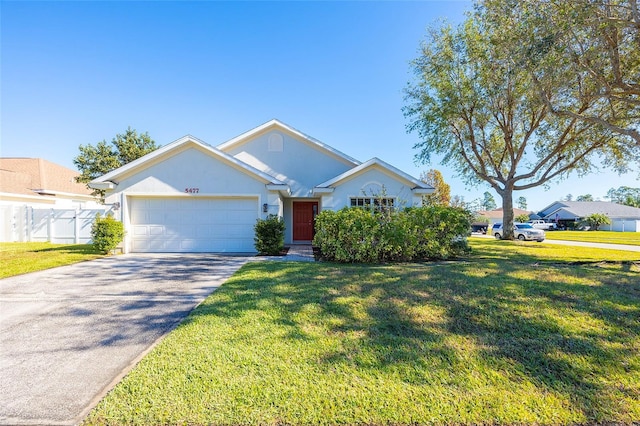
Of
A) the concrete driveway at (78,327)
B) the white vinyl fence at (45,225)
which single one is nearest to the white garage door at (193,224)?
the concrete driveway at (78,327)

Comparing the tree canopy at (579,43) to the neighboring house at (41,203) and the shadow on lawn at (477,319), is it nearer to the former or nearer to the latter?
the shadow on lawn at (477,319)

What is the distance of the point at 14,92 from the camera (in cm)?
1087

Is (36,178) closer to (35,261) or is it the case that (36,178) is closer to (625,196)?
(35,261)

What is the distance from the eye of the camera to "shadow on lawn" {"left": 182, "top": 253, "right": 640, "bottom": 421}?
2.92 meters

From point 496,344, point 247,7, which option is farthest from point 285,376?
point 247,7

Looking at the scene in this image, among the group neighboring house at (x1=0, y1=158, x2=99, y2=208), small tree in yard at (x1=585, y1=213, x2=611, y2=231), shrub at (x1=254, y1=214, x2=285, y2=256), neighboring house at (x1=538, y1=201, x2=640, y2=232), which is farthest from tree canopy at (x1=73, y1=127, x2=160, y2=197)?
neighboring house at (x1=538, y1=201, x2=640, y2=232)

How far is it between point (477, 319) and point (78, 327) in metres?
→ 6.19

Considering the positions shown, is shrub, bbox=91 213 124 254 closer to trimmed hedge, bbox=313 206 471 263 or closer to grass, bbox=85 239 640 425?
grass, bbox=85 239 640 425

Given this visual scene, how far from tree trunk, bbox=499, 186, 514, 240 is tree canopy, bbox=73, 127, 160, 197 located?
27884 mm

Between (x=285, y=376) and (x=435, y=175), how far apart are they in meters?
30.5

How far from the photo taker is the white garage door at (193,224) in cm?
1111

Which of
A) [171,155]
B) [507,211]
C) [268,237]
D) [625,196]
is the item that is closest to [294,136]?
[171,155]

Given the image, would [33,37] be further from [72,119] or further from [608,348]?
[608,348]

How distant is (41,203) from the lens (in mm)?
19328
